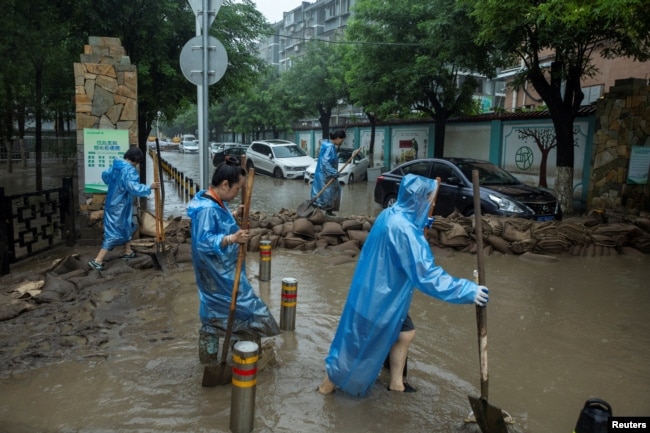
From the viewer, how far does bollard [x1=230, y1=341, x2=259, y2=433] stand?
2.75m

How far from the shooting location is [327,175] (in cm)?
872

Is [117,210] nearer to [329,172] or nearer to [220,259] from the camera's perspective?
[329,172]

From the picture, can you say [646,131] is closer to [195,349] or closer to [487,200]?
[487,200]

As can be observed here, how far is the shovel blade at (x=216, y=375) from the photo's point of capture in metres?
3.48

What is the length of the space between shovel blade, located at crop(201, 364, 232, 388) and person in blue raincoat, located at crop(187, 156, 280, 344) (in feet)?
0.80

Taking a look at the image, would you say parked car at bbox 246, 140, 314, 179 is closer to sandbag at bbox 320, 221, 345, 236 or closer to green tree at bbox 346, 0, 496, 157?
green tree at bbox 346, 0, 496, 157

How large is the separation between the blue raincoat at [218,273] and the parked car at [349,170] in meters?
14.5

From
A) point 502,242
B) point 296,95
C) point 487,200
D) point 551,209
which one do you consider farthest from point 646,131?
point 296,95

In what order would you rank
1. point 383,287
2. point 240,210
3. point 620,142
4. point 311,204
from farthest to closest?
point 620,142, point 311,204, point 240,210, point 383,287

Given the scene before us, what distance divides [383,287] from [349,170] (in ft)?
51.7

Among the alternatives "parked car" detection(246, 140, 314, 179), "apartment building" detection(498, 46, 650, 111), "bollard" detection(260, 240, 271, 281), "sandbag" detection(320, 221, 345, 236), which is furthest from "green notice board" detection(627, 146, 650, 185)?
"parked car" detection(246, 140, 314, 179)

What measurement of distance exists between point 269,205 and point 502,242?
273 inches

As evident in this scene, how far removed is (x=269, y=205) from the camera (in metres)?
13.4

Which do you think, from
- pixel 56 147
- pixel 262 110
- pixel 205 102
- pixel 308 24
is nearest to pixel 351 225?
pixel 205 102
